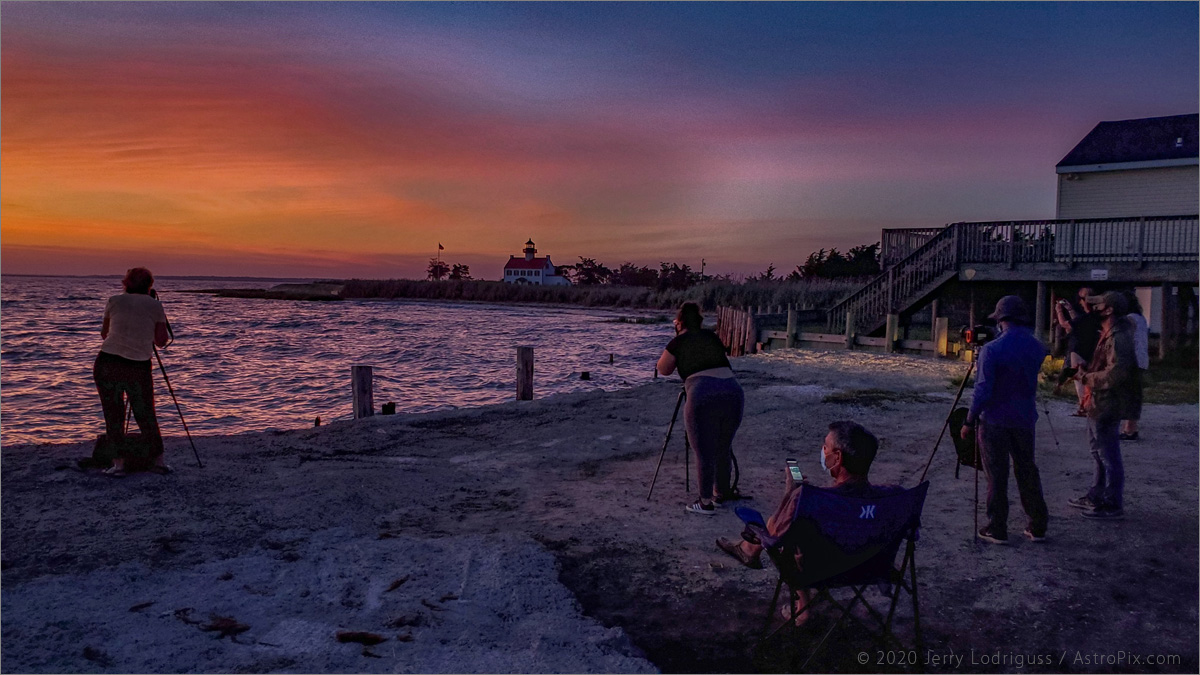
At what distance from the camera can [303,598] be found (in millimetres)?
5141

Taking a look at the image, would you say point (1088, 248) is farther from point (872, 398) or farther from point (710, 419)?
point (710, 419)

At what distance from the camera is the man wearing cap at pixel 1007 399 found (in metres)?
5.78

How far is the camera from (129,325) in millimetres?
7711

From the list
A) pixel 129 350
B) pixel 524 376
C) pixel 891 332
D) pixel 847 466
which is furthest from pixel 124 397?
pixel 891 332

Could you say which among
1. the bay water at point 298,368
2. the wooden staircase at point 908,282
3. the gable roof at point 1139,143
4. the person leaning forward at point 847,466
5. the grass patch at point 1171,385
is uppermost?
the gable roof at point 1139,143

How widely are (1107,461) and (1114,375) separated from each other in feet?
2.54

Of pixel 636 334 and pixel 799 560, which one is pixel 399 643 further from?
pixel 636 334

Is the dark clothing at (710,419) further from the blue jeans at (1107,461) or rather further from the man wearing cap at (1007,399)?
the blue jeans at (1107,461)

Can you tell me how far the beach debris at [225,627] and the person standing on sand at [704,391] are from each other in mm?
3720

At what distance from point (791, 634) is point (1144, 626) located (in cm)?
224

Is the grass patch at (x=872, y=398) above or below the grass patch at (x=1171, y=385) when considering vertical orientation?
below

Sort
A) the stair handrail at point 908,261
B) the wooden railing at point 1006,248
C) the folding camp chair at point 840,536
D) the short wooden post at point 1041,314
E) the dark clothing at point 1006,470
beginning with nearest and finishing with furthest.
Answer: the folding camp chair at point 840,536
the dark clothing at point 1006,470
the wooden railing at point 1006,248
the short wooden post at point 1041,314
the stair handrail at point 908,261

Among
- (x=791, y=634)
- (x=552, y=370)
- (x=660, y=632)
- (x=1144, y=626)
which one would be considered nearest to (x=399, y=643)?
(x=660, y=632)

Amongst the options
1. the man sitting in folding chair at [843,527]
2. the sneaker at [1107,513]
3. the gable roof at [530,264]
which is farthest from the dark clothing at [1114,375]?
the gable roof at [530,264]
